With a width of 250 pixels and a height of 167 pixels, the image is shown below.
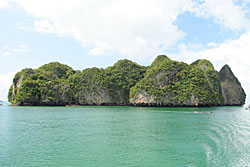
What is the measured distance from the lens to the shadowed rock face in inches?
4754

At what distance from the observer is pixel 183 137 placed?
69.0 ft

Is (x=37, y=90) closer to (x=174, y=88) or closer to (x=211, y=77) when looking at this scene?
(x=174, y=88)

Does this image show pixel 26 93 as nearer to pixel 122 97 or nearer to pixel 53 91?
pixel 53 91

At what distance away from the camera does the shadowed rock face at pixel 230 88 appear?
396 ft

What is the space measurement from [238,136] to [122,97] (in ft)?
269

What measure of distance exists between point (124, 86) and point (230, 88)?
62878 mm

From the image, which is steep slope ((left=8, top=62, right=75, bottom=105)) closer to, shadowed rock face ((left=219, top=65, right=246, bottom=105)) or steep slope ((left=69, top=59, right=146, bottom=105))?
steep slope ((left=69, top=59, right=146, bottom=105))

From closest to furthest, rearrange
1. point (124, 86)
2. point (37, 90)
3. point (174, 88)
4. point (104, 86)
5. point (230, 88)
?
point (174, 88)
point (37, 90)
point (124, 86)
point (104, 86)
point (230, 88)

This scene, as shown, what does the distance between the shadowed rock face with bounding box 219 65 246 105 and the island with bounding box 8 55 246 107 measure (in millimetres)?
575

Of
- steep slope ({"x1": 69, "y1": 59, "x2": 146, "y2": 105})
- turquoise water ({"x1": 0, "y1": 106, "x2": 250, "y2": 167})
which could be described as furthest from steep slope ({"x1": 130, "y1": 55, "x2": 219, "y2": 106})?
turquoise water ({"x1": 0, "y1": 106, "x2": 250, "y2": 167})

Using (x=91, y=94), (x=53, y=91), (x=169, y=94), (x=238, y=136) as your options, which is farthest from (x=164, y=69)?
(x=238, y=136)

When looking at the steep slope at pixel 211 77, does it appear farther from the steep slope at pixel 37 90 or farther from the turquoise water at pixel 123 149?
the turquoise water at pixel 123 149

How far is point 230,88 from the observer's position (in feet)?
400

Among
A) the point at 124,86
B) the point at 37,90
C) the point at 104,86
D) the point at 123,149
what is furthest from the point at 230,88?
the point at 123,149
